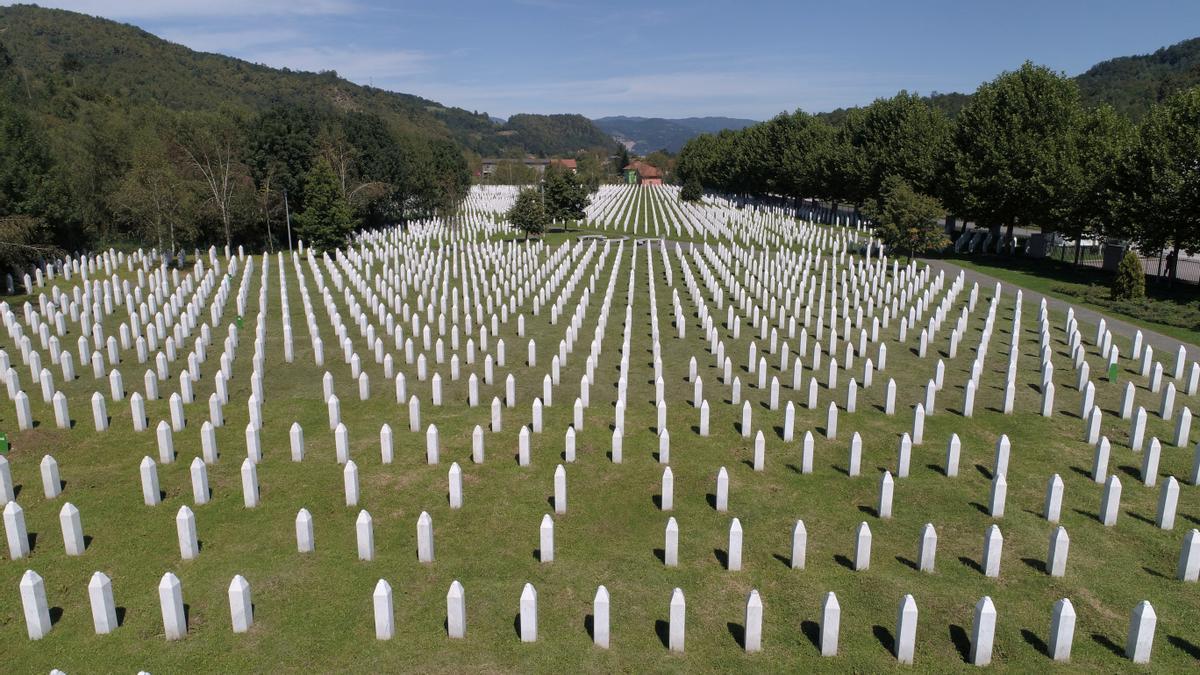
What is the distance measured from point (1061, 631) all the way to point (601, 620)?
4127 millimetres

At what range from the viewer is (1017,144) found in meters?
35.4

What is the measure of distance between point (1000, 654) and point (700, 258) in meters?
26.6

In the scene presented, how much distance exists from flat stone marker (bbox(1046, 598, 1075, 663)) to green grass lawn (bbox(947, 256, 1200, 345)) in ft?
55.9

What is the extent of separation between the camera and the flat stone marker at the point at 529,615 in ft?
22.7

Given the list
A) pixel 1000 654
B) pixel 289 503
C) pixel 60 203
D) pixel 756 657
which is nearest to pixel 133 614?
pixel 289 503

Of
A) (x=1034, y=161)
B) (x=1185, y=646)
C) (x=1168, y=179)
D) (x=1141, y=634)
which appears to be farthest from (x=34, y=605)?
(x=1034, y=161)

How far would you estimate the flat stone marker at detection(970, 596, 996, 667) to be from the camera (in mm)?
6629

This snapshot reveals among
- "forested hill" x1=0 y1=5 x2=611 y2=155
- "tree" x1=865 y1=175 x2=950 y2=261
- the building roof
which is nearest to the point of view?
"tree" x1=865 y1=175 x2=950 y2=261

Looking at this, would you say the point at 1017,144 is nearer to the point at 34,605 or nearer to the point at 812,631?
the point at 812,631

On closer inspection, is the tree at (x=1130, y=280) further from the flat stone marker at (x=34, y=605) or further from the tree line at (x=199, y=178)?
the tree line at (x=199, y=178)

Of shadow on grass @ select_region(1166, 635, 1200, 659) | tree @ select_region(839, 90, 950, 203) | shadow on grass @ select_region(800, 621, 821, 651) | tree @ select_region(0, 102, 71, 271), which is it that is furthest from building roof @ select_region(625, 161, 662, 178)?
shadow on grass @ select_region(1166, 635, 1200, 659)

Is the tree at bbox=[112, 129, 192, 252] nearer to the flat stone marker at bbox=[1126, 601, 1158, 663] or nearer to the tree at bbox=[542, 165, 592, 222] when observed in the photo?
the tree at bbox=[542, 165, 592, 222]

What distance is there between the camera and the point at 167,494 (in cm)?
1048

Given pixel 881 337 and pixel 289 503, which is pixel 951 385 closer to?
pixel 881 337
